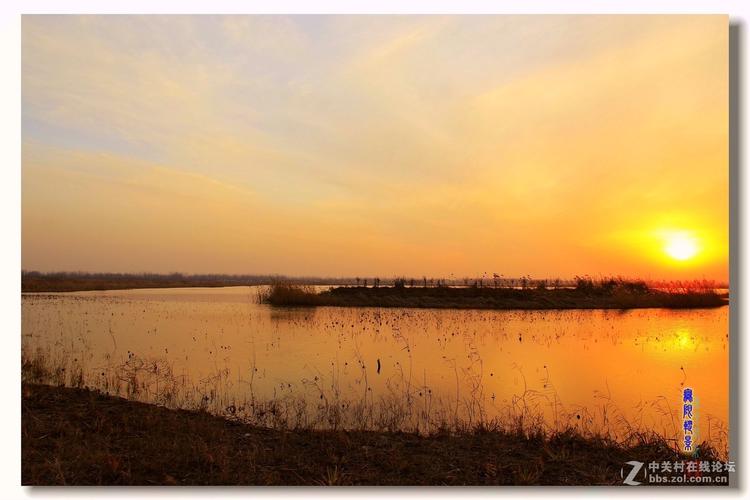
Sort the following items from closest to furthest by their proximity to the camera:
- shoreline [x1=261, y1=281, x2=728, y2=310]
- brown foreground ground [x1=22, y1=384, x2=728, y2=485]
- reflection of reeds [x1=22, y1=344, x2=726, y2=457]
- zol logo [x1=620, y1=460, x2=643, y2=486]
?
brown foreground ground [x1=22, y1=384, x2=728, y2=485]
zol logo [x1=620, y1=460, x2=643, y2=486]
reflection of reeds [x1=22, y1=344, x2=726, y2=457]
shoreline [x1=261, y1=281, x2=728, y2=310]

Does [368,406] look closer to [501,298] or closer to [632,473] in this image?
[632,473]

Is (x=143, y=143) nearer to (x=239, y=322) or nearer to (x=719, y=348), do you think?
(x=239, y=322)

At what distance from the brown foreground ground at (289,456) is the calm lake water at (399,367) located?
0.80 metres

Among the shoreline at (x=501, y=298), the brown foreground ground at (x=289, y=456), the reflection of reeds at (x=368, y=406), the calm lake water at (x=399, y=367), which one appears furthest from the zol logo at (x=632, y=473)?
the shoreline at (x=501, y=298)

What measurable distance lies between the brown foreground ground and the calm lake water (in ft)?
2.63

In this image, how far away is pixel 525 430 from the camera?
5336 mm

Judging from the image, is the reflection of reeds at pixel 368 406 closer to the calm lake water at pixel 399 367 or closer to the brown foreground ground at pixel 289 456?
the calm lake water at pixel 399 367

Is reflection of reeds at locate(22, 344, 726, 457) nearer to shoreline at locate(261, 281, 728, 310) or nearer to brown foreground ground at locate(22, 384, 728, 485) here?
brown foreground ground at locate(22, 384, 728, 485)

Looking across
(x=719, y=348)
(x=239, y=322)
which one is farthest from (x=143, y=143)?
(x=719, y=348)

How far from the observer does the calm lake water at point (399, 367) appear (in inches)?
249

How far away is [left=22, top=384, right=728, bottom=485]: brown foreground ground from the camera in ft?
14.0

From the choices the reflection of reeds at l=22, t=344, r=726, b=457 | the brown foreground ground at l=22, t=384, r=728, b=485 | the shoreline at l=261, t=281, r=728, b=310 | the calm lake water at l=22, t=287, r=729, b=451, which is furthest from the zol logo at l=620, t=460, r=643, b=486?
the shoreline at l=261, t=281, r=728, b=310

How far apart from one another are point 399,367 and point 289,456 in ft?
15.1

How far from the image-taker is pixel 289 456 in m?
4.53
